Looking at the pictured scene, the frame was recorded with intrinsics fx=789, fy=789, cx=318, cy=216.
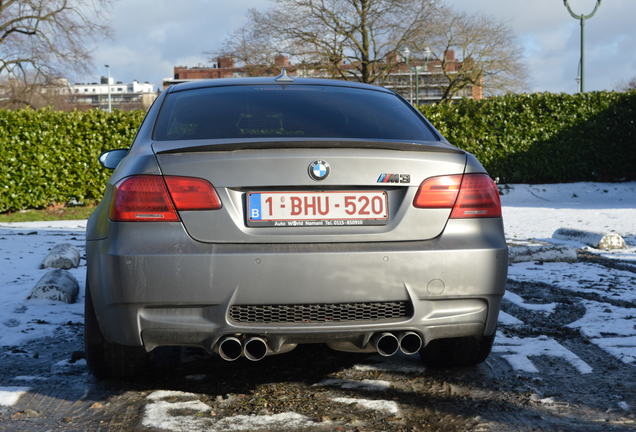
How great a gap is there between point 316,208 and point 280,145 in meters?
0.31

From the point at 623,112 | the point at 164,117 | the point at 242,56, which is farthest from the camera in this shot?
the point at 242,56

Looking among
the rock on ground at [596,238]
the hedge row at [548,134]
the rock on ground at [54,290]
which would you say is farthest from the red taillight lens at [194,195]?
the hedge row at [548,134]

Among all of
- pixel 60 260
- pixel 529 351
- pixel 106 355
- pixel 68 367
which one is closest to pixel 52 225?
pixel 60 260

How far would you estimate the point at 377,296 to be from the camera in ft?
10.6

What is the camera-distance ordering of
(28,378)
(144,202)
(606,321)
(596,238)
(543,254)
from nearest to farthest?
(144,202)
(28,378)
(606,321)
(543,254)
(596,238)

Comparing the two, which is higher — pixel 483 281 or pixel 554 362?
pixel 483 281

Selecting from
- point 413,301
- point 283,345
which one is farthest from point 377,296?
point 283,345

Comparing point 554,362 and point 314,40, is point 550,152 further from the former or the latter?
point 554,362

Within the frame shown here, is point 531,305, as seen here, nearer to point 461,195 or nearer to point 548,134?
point 461,195

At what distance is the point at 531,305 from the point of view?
586 cm

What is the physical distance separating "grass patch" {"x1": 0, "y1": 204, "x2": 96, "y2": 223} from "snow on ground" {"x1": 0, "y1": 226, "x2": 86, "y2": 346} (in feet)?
19.8

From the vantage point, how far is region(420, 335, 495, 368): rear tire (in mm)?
3959

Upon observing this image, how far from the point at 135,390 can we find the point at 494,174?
730 inches

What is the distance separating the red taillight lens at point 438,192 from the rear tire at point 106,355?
4.74 ft
